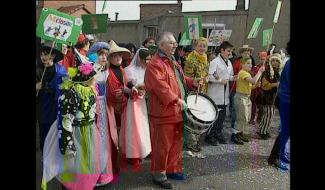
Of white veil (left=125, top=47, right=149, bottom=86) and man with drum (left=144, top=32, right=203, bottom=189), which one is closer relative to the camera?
man with drum (left=144, top=32, right=203, bottom=189)

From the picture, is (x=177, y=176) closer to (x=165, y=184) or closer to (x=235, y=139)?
(x=165, y=184)


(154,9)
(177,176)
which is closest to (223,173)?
(177,176)

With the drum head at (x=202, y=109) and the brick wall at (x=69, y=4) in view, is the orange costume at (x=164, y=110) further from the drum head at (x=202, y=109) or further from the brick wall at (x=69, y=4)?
the brick wall at (x=69, y=4)

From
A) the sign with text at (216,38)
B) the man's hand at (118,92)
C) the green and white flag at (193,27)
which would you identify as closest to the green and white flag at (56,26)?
the man's hand at (118,92)

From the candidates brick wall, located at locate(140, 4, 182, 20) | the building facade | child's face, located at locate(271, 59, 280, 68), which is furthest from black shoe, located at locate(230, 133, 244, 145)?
brick wall, located at locate(140, 4, 182, 20)

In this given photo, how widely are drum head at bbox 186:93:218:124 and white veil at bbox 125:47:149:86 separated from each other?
717 mm

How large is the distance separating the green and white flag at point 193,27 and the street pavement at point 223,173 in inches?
71.1

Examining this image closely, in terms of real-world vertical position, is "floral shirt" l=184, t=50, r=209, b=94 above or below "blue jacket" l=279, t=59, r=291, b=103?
above

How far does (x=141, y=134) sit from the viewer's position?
15.3ft

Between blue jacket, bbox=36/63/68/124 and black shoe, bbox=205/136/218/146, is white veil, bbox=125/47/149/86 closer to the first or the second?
blue jacket, bbox=36/63/68/124

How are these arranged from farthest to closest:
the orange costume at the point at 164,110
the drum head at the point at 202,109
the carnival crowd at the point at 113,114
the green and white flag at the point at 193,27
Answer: the green and white flag at the point at 193,27
the drum head at the point at 202,109
the orange costume at the point at 164,110
the carnival crowd at the point at 113,114

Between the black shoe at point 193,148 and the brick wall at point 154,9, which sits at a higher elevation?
the brick wall at point 154,9

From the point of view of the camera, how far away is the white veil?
4.90m

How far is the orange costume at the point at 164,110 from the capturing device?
4320mm
